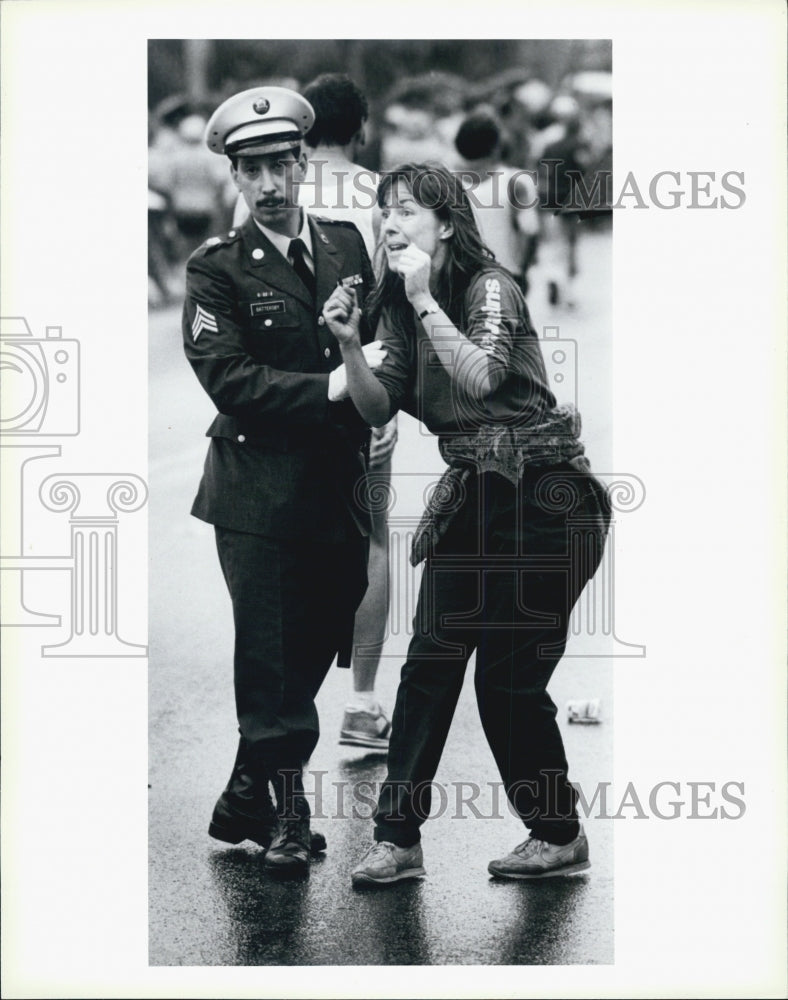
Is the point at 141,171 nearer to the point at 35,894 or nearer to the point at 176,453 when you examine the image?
the point at 176,453

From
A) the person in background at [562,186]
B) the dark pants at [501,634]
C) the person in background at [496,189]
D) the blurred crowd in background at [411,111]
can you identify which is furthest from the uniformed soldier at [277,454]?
the person in background at [562,186]

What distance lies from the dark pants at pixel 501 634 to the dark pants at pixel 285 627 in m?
0.32

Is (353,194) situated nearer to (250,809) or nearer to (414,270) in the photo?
(414,270)

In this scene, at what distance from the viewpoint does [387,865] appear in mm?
4980

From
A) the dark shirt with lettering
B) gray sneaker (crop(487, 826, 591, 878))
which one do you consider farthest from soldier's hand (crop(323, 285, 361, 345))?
gray sneaker (crop(487, 826, 591, 878))

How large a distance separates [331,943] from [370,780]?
25.6 inches

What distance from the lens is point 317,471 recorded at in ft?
16.5

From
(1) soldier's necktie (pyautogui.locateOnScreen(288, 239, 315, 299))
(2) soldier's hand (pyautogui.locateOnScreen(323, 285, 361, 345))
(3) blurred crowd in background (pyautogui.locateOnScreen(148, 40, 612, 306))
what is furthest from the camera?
(3) blurred crowd in background (pyautogui.locateOnScreen(148, 40, 612, 306))

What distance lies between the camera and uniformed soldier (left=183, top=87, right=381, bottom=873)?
Result: 4.95 metres

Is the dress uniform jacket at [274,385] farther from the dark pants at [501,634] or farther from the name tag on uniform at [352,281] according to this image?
the dark pants at [501,634]

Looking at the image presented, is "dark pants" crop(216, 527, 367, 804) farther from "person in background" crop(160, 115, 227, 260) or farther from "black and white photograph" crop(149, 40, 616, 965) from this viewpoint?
"person in background" crop(160, 115, 227, 260)

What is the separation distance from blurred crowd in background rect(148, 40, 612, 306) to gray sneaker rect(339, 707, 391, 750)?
1.84 metres

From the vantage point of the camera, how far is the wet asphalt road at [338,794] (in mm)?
5000

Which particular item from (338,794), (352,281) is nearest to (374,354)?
(352,281)
